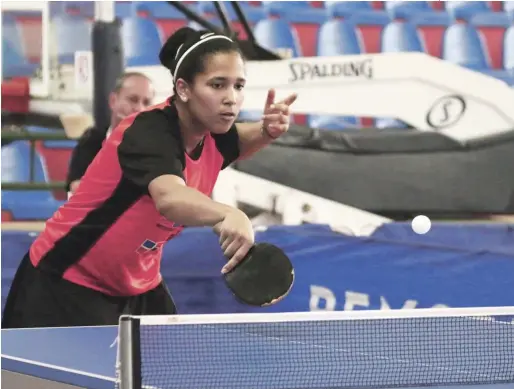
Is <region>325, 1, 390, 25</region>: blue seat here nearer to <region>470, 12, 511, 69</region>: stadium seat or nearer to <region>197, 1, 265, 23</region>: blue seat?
<region>197, 1, 265, 23</region>: blue seat

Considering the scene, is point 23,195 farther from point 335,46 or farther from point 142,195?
point 142,195

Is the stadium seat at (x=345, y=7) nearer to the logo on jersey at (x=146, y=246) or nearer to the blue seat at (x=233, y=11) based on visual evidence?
the blue seat at (x=233, y=11)

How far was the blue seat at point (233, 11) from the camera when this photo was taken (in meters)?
3.84

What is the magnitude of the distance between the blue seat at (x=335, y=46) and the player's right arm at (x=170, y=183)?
2179mm

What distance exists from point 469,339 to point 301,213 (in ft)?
5.09

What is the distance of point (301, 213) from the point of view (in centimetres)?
383

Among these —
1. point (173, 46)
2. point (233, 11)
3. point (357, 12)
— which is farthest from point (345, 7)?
point (173, 46)

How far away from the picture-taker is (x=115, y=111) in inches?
142

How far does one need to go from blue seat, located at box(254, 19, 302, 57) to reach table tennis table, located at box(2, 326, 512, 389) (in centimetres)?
202

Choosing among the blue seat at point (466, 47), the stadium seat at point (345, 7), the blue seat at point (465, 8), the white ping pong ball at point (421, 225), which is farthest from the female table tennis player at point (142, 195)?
the blue seat at point (465, 8)

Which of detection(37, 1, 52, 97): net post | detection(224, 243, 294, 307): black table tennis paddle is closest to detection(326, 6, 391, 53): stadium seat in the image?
detection(37, 1, 52, 97): net post

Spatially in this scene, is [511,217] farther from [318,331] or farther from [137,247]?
[137,247]

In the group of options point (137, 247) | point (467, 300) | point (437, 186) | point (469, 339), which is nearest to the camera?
point (137, 247)

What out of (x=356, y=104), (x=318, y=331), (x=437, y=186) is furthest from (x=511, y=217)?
(x=318, y=331)
